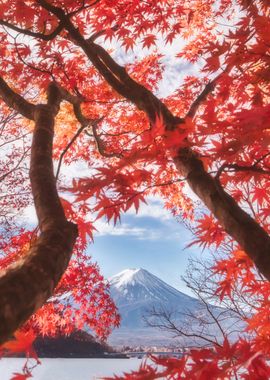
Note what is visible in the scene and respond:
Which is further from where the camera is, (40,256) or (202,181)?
(202,181)

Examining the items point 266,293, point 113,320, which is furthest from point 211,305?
point 266,293

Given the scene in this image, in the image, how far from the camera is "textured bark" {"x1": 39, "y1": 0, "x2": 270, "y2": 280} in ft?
8.31

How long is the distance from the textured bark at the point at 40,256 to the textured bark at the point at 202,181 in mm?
1129

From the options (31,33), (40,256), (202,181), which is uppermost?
(31,33)

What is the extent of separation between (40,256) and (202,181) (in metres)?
1.75

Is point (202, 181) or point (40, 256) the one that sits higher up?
point (202, 181)

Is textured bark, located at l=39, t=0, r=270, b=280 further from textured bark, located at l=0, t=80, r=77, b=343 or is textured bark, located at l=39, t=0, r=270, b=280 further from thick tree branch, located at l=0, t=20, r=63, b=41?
textured bark, located at l=0, t=80, r=77, b=343

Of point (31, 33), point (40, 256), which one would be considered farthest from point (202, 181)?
point (31, 33)

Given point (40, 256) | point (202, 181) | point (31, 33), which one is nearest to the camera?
point (40, 256)

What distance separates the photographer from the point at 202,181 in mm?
3129

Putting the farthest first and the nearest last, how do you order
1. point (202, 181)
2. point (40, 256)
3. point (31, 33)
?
1. point (31, 33)
2. point (202, 181)
3. point (40, 256)

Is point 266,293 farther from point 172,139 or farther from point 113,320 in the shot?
point 113,320

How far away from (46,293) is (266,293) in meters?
2.57

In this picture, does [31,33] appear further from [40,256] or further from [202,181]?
[40,256]
